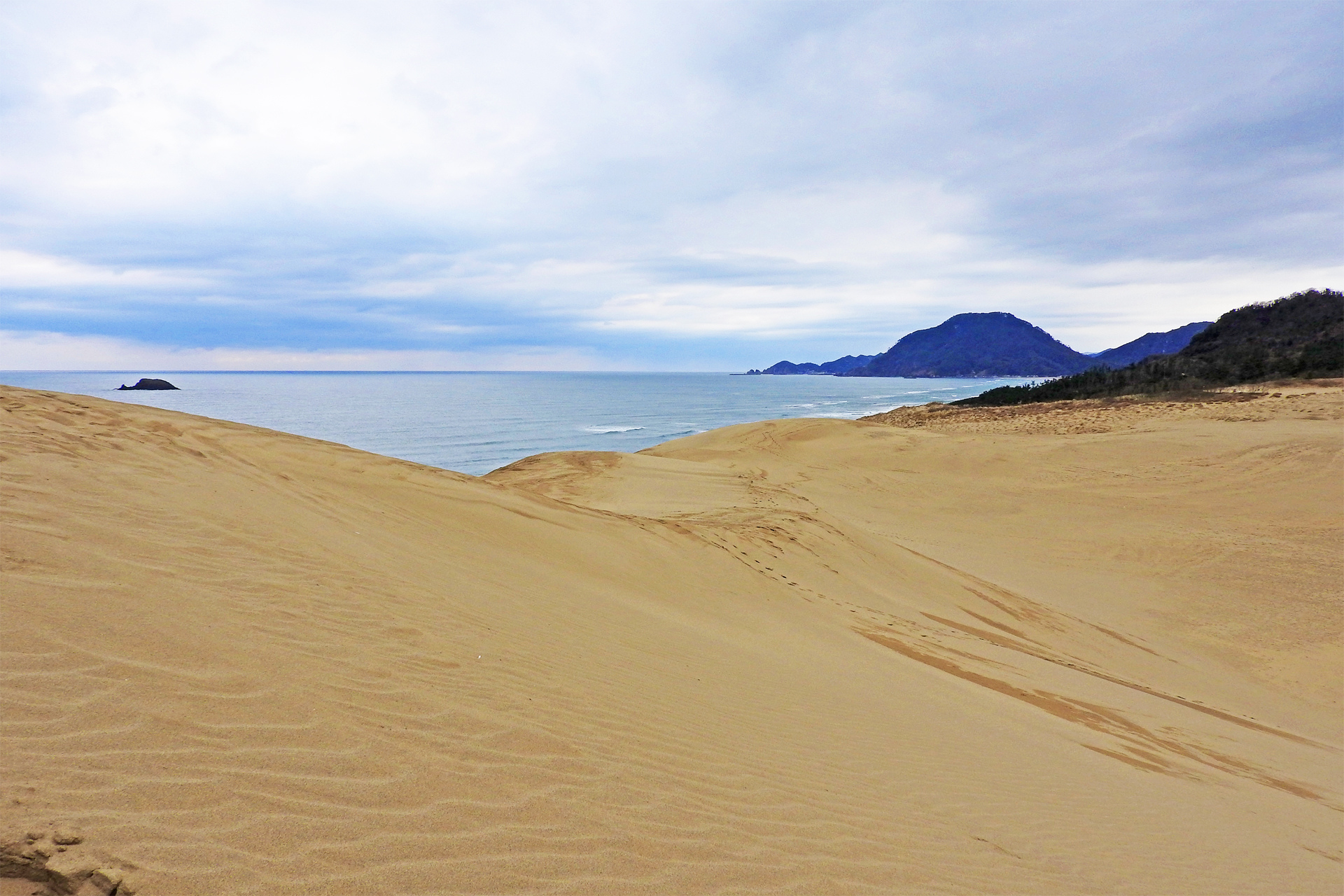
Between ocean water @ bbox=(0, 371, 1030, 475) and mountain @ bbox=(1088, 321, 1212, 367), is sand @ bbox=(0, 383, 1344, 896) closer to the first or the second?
ocean water @ bbox=(0, 371, 1030, 475)

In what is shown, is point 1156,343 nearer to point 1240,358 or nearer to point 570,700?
point 1240,358

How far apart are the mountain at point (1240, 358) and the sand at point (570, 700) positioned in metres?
26.8

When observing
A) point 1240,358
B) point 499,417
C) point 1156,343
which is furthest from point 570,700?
point 1156,343

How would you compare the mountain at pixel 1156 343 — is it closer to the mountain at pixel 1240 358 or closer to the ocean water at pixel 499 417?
the ocean water at pixel 499 417

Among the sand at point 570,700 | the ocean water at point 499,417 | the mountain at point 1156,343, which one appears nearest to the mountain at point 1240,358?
the ocean water at point 499,417

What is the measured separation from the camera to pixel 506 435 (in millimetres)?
39906

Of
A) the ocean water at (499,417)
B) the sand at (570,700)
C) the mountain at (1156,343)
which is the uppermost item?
the mountain at (1156,343)

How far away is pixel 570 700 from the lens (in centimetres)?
400

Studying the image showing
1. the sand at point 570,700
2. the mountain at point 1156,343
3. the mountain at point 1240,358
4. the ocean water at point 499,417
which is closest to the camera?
the sand at point 570,700

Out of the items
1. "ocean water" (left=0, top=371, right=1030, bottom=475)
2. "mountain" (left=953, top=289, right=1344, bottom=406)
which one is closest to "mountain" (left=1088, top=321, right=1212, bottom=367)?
"ocean water" (left=0, top=371, right=1030, bottom=475)

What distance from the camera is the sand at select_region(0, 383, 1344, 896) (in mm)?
2428

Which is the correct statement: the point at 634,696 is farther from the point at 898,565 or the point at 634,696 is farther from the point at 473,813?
the point at 898,565

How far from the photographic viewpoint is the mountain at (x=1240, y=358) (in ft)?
107

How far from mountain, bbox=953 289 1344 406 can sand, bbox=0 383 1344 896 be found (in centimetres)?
2675
